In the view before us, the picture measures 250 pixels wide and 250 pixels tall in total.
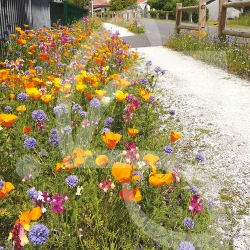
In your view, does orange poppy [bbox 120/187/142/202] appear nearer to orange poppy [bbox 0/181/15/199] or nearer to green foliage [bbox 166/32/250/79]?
orange poppy [bbox 0/181/15/199]

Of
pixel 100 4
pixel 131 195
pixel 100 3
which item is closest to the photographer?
pixel 131 195

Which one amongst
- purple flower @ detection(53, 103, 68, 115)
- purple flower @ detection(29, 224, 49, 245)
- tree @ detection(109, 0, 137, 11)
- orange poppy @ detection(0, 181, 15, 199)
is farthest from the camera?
tree @ detection(109, 0, 137, 11)

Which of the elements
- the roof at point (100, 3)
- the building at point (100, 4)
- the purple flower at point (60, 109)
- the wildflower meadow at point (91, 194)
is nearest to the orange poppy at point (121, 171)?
the wildflower meadow at point (91, 194)

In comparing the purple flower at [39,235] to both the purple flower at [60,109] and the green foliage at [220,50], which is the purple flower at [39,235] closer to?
the purple flower at [60,109]

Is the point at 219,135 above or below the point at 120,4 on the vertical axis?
below

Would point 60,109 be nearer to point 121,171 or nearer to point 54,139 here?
point 54,139

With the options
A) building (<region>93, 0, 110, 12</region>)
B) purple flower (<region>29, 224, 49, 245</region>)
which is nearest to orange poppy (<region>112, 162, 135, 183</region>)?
purple flower (<region>29, 224, 49, 245</region>)

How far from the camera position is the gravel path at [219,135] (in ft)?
7.41

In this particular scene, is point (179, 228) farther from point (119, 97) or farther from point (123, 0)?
point (123, 0)

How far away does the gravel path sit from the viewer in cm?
226

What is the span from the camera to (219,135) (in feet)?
11.5

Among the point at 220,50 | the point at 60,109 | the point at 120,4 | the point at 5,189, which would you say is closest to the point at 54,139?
the point at 60,109

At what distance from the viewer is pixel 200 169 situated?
285 cm

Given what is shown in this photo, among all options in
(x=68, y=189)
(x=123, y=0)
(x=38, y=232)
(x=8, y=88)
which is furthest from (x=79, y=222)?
(x=123, y=0)
